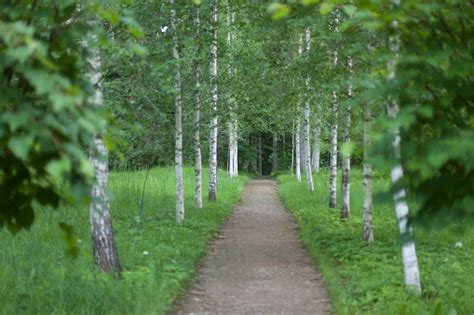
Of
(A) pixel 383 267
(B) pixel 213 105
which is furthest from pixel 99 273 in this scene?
(B) pixel 213 105

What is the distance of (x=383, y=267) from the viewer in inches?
350

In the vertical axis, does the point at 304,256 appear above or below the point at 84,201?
below

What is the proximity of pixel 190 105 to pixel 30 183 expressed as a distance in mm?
11677

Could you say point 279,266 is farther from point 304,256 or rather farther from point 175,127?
point 175,127

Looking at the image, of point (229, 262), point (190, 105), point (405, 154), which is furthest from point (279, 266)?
point (405, 154)

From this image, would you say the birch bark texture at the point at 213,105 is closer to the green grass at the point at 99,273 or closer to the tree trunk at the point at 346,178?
the green grass at the point at 99,273

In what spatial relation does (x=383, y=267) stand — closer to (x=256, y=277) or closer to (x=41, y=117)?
(x=256, y=277)

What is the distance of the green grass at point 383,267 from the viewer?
7.13 meters

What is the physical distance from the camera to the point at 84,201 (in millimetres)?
2535

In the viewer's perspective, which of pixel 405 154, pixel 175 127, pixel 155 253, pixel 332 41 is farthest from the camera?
pixel 175 127

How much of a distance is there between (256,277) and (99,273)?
277cm

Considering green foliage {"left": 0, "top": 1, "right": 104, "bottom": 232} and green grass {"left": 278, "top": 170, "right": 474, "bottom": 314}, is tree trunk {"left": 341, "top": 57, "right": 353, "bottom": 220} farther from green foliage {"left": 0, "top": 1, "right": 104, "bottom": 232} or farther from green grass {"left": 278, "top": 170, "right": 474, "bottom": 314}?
green foliage {"left": 0, "top": 1, "right": 104, "bottom": 232}

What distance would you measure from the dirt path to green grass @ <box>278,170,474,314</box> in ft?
1.00

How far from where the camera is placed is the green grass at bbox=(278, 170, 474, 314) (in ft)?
23.4
